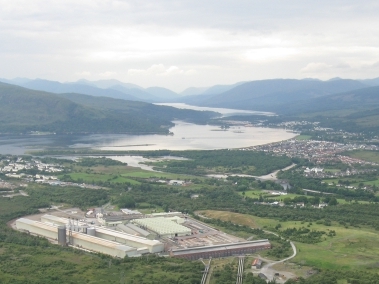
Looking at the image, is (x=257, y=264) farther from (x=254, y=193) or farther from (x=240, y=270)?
(x=254, y=193)

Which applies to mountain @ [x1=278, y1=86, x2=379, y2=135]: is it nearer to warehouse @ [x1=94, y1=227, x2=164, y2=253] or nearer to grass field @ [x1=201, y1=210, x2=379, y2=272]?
grass field @ [x1=201, y1=210, x2=379, y2=272]

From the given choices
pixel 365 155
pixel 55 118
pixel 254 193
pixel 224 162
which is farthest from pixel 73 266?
pixel 55 118

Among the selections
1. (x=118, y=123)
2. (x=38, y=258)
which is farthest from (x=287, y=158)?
(x=118, y=123)

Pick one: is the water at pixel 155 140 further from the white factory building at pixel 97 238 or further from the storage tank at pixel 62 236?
the storage tank at pixel 62 236

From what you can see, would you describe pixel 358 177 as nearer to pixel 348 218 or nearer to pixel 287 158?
pixel 287 158

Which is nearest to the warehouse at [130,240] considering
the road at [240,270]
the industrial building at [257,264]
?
the road at [240,270]

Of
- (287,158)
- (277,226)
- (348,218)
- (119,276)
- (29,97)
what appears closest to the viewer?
(119,276)

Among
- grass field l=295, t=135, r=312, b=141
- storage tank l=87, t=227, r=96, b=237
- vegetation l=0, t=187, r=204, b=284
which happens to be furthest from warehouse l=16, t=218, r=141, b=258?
grass field l=295, t=135, r=312, b=141

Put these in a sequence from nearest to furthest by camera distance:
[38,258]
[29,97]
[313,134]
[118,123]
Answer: [38,258] < [313,134] < [118,123] < [29,97]
